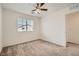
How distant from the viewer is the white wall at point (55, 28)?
4.02m

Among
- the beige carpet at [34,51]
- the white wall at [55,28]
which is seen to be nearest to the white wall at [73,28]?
the white wall at [55,28]

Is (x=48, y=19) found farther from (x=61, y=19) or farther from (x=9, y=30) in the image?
(x=9, y=30)

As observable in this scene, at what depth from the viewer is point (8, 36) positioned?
10.1 feet

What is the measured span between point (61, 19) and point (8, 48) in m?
2.82

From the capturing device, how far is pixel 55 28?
174 inches

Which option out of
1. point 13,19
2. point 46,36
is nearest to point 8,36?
point 13,19

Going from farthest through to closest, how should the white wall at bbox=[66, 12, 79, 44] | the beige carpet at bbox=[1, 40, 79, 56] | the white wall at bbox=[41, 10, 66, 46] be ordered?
the white wall at bbox=[66, 12, 79, 44] → the white wall at bbox=[41, 10, 66, 46] → the beige carpet at bbox=[1, 40, 79, 56]

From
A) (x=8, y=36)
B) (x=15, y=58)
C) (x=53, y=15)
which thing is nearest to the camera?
(x=15, y=58)

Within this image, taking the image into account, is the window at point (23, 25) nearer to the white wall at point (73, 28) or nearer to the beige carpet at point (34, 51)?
the beige carpet at point (34, 51)

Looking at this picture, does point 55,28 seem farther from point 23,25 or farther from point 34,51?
point 23,25

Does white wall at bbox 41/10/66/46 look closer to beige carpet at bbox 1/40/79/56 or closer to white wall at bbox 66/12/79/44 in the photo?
beige carpet at bbox 1/40/79/56

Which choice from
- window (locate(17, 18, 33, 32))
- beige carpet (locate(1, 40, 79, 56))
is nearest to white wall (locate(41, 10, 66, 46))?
beige carpet (locate(1, 40, 79, 56))

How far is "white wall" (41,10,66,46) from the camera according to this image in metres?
4.02

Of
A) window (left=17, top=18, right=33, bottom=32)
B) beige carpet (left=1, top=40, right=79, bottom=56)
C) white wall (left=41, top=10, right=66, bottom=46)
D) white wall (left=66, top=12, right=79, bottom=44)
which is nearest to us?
window (left=17, top=18, right=33, bottom=32)
